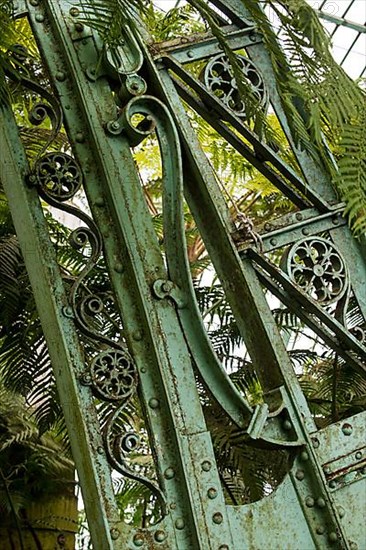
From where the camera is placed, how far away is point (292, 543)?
1430mm

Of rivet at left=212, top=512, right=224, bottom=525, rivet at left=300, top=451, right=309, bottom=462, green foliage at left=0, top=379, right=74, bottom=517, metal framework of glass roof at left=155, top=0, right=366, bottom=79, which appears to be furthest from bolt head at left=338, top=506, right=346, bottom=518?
metal framework of glass roof at left=155, top=0, right=366, bottom=79

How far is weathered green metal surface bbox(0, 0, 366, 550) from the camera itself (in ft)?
4.60

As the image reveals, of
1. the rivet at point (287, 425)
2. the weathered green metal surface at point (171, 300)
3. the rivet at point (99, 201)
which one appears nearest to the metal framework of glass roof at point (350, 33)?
the weathered green metal surface at point (171, 300)

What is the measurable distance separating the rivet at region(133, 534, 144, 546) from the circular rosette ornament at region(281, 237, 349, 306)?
0.61m

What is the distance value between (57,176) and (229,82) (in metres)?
0.48

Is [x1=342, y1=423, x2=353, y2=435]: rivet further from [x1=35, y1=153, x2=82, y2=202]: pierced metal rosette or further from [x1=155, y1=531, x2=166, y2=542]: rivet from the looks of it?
[x1=35, y1=153, x2=82, y2=202]: pierced metal rosette

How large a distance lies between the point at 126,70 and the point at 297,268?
0.56 meters

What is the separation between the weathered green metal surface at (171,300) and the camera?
140cm

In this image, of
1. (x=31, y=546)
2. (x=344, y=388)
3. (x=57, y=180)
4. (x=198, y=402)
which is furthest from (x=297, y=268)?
(x=31, y=546)

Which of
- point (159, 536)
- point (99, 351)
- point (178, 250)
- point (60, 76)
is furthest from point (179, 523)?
point (60, 76)

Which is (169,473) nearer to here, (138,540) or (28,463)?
(138,540)

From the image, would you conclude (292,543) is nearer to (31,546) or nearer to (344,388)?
(344,388)

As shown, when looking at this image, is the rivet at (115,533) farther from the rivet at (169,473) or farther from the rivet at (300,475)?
the rivet at (300,475)

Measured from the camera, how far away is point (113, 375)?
1.44m
